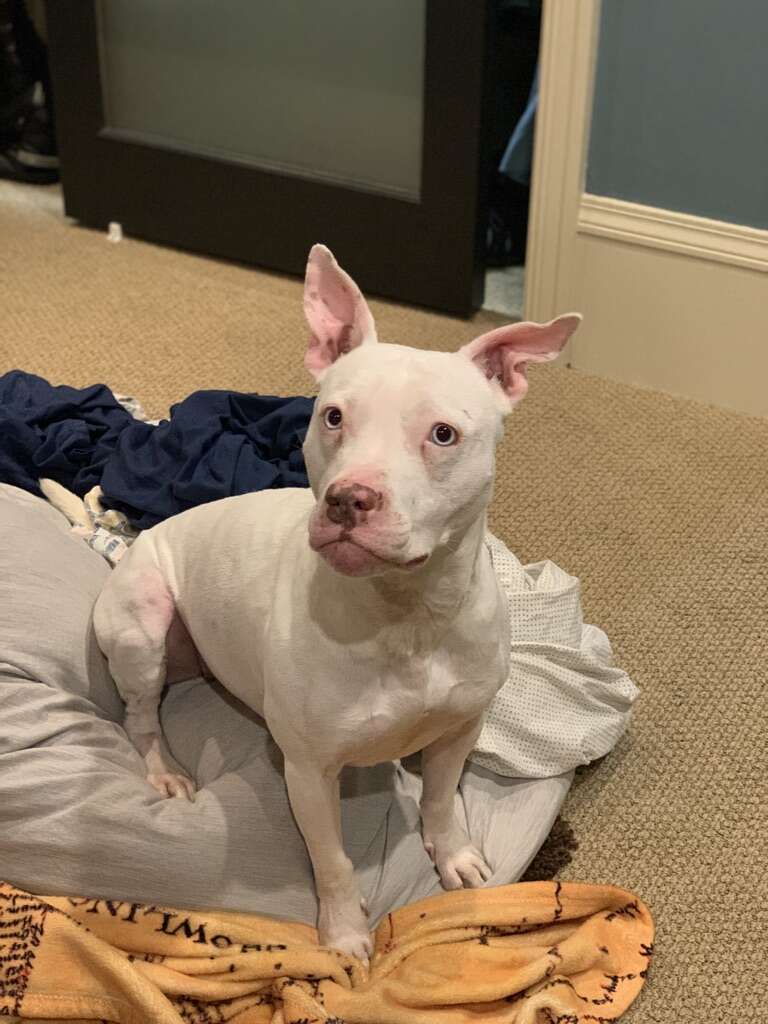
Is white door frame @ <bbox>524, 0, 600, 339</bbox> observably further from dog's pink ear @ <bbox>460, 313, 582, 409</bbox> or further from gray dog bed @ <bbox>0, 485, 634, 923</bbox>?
dog's pink ear @ <bbox>460, 313, 582, 409</bbox>

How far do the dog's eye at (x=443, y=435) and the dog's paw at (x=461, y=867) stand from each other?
64cm

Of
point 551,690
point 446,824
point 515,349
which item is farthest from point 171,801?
point 515,349

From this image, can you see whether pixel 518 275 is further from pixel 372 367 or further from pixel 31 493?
pixel 372 367

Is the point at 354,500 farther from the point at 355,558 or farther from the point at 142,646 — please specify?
the point at 142,646

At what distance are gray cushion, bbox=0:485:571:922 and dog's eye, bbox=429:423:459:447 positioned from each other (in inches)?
24.1

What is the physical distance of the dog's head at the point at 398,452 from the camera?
1024mm

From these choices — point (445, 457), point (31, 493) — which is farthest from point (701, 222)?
point (445, 457)

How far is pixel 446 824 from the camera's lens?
4.88 ft

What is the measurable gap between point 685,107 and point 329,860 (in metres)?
1.71

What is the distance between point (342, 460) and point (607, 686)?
797 mm

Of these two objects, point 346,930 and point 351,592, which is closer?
point 351,592

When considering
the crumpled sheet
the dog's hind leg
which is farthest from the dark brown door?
the dog's hind leg

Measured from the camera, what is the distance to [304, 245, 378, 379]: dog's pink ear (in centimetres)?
120

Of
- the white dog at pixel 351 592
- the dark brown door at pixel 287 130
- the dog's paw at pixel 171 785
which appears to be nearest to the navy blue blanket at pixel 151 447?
the white dog at pixel 351 592
